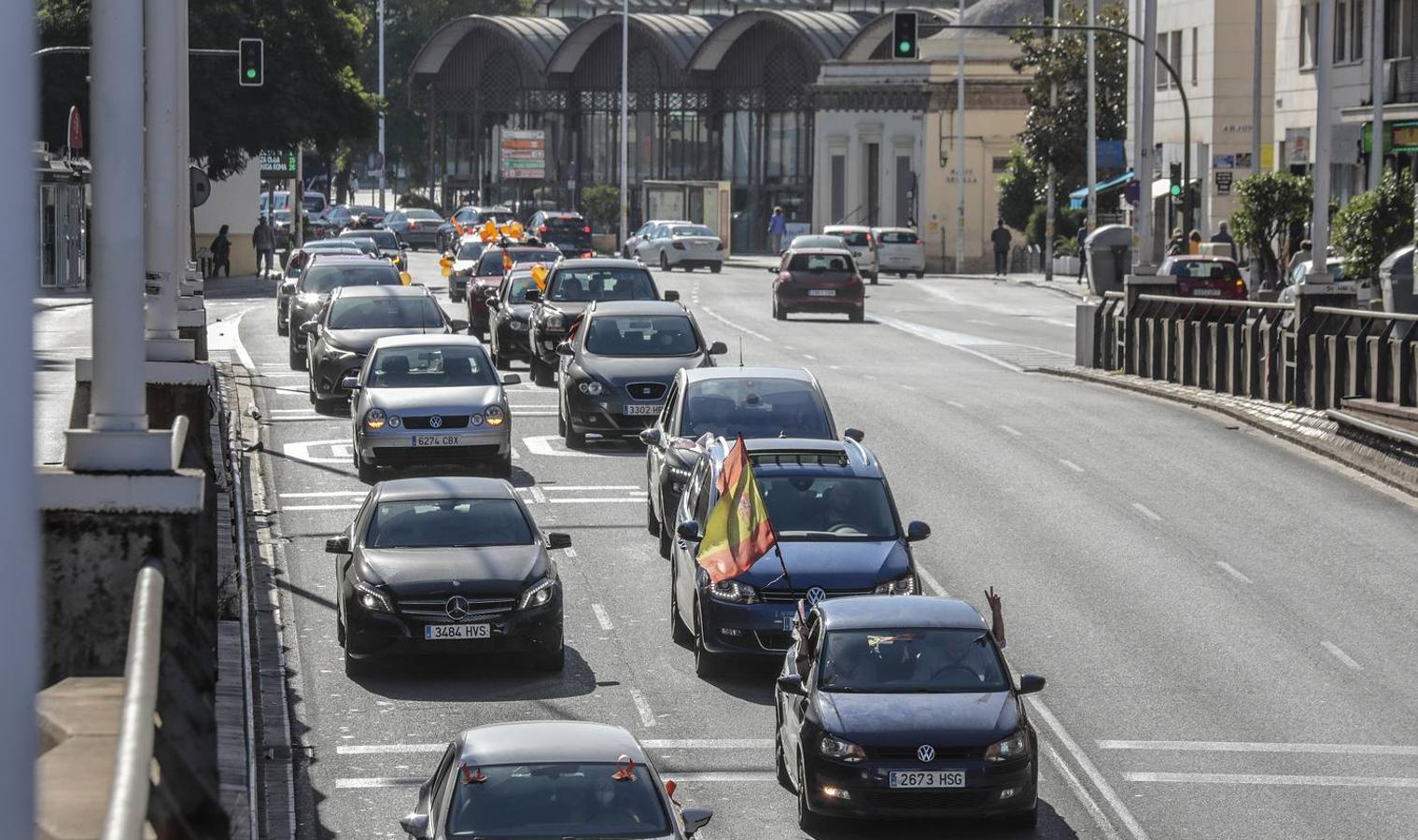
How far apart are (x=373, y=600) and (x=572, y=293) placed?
2038cm

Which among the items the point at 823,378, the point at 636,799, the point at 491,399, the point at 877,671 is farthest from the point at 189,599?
the point at 823,378

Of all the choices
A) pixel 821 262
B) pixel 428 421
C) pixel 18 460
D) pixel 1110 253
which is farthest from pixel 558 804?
pixel 821 262

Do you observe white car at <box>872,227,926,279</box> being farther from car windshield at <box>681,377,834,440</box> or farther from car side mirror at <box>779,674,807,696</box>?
car side mirror at <box>779,674,807,696</box>

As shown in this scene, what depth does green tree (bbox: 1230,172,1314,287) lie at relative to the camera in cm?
4662

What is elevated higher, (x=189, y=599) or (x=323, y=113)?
(x=323, y=113)

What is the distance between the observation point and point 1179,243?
170 feet

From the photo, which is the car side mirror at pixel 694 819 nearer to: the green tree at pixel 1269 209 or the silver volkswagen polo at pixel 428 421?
the silver volkswagen polo at pixel 428 421

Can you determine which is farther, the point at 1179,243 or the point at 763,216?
the point at 763,216

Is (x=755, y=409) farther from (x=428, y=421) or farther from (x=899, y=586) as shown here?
(x=899, y=586)

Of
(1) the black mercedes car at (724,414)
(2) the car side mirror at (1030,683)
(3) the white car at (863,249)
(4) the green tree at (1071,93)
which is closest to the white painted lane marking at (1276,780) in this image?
(2) the car side mirror at (1030,683)

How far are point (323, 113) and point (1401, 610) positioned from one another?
57.8 m

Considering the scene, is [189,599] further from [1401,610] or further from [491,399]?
[491,399]

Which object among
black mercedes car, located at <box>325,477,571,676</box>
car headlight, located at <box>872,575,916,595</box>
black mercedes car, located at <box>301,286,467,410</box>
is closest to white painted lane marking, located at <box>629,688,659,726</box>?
black mercedes car, located at <box>325,477,571,676</box>

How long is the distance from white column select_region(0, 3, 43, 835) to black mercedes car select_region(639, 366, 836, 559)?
1934 cm
